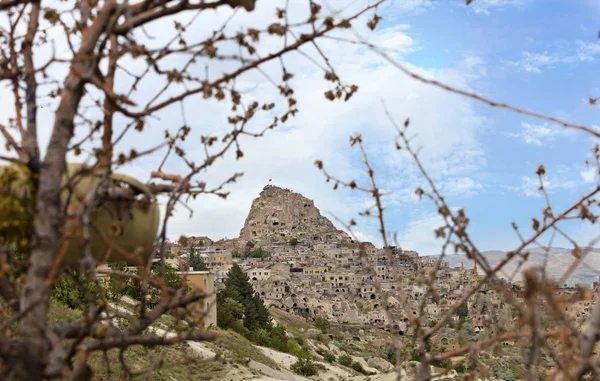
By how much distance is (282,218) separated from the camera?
17688 cm

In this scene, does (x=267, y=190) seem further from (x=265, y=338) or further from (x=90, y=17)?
(x=90, y=17)

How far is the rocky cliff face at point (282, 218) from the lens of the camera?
170 meters

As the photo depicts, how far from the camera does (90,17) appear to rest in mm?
2832

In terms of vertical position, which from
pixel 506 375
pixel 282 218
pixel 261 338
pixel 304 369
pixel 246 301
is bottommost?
pixel 506 375

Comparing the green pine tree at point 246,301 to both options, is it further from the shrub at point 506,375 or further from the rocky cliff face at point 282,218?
the rocky cliff face at point 282,218

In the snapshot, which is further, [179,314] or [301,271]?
[301,271]

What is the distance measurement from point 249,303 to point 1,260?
46.4m

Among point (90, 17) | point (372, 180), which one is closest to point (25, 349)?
point (90, 17)

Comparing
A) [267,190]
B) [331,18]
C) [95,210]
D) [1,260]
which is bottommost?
[1,260]

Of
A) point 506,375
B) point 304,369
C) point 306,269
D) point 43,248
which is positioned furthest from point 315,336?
point 43,248

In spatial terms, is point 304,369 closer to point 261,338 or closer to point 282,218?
point 261,338

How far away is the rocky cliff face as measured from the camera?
170000 millimetres

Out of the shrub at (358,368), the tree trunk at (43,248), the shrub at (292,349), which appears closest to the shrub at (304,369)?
the shrub at (292,349)

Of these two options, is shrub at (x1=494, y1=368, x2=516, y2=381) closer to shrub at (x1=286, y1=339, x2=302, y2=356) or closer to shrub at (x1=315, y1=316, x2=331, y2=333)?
shrub at (x1=286, y1=339, x2=302, y2=356)
